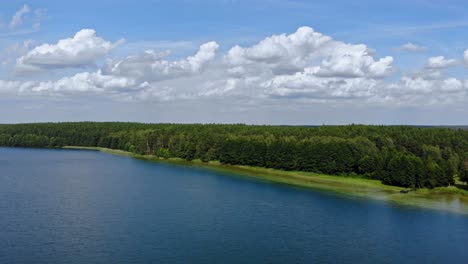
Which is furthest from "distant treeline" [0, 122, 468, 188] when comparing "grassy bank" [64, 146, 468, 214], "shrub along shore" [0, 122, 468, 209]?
"grassy bank" [64, 146, 468, 214]

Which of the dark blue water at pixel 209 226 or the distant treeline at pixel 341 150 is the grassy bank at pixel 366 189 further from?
the dark blue water at pixel 209 226

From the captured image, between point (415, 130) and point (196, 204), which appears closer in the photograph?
point (196, 204)

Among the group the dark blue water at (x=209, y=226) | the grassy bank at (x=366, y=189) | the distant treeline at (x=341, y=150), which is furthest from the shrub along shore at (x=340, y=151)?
the dark blue water at (x=209, y=226)

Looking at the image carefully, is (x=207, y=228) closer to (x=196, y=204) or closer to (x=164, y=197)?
(x=196, y=204)

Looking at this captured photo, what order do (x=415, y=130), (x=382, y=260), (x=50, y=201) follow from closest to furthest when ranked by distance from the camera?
1. (x=382, y=260)
2. (x=50, y=201)
3. (x=415, y=130)

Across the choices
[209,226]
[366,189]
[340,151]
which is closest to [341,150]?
[340,151]

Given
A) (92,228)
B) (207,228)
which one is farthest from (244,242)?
(92,228)

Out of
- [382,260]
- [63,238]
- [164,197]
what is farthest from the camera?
[164,197]
